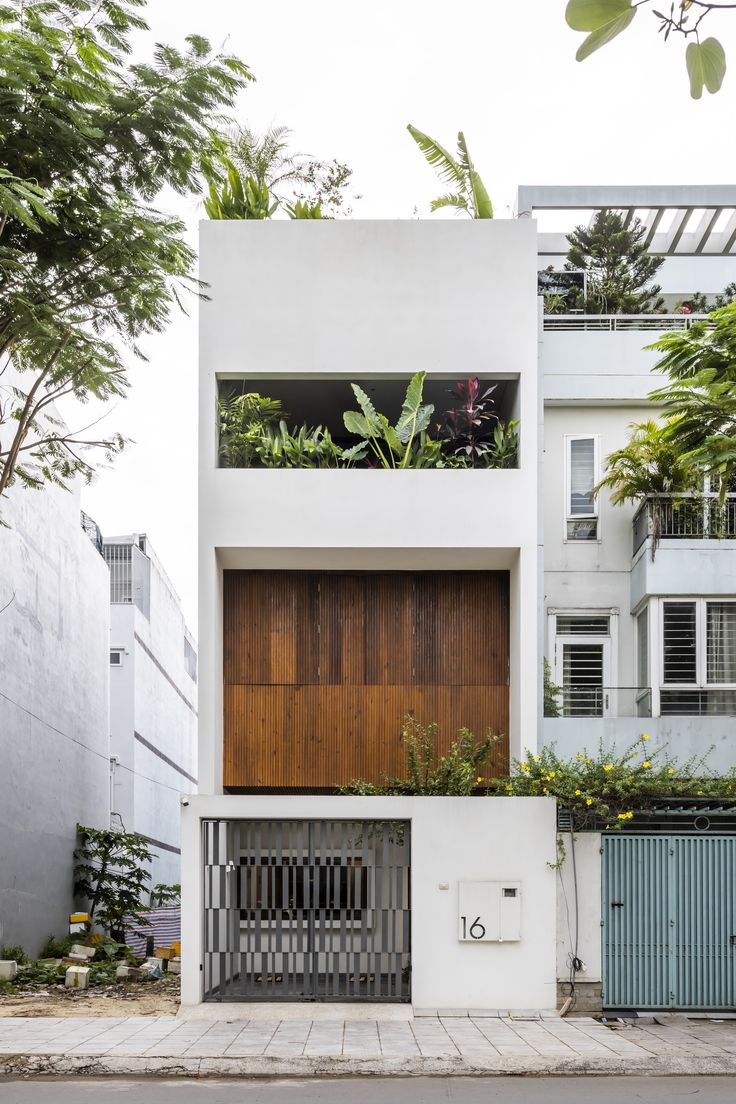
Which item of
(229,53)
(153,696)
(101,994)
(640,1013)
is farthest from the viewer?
(153,696)

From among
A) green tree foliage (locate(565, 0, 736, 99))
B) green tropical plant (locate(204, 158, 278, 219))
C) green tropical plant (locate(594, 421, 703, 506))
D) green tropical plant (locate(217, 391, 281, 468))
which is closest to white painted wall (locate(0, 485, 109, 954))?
green tropical plant (locate(217, 391, 281, 468))

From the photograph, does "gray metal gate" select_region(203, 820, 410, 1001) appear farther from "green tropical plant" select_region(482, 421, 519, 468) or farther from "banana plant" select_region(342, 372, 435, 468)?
"green tropical plant" select_region(482, 421, 519, 468)

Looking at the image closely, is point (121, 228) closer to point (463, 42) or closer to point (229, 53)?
point (229, 53)

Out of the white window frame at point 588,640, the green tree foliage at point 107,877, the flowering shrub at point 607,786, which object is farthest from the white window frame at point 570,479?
the green tree foliage at point 107,877

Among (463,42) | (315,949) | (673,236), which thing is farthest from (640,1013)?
(673,236)

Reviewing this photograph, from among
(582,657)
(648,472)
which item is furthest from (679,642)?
(648,472)

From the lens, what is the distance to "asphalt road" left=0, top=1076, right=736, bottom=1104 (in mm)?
9555

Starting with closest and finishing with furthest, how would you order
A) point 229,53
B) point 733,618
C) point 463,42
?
1. point 463,42
2. point 229,53
3. point 733,618

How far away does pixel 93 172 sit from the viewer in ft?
39.7

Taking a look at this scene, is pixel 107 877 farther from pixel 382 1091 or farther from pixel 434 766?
pixel 382 1091

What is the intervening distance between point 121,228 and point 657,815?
9468 millimetres

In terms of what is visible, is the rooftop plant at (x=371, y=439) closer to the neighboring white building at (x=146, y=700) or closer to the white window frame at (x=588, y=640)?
the white window frame at (x=588, y=640)

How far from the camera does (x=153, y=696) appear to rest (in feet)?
113

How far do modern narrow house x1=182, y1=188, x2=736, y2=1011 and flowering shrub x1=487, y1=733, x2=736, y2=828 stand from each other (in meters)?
0.33
